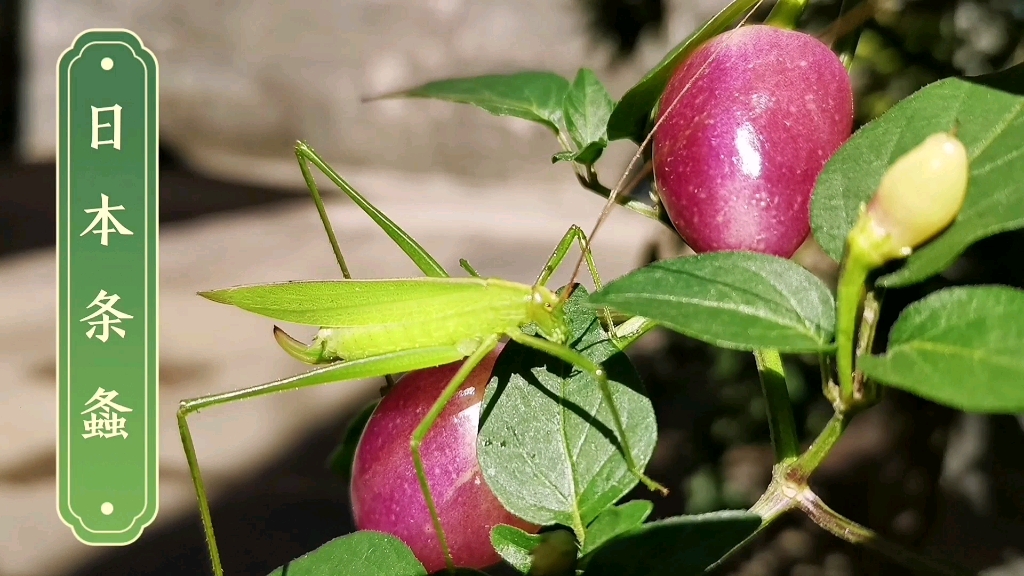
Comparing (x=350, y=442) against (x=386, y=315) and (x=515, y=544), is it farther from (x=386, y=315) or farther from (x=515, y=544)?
(x=515, y=544)

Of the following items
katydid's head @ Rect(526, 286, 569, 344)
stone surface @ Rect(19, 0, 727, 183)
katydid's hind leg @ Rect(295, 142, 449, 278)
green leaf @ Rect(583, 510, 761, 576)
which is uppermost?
stone surface @ Rect(19, 0, 727, 183)

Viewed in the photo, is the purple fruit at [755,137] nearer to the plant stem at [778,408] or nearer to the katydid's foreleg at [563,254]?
the plant stem at [778,408]

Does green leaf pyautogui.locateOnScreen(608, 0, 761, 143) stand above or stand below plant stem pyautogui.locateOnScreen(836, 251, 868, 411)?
above

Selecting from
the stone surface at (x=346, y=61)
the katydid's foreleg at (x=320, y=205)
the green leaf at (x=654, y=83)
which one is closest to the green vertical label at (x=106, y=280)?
the katydid's foreleg at (x=320, y=205)

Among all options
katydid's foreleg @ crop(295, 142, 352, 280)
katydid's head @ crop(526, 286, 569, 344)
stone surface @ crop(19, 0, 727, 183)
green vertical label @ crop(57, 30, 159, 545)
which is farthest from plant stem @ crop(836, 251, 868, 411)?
stone surface @ crop(19, 0, 727, 183)

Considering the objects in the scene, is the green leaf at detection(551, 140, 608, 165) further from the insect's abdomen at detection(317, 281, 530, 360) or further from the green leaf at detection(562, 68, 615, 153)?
the insect's abdomen at detection(317, 281, 530, 360)

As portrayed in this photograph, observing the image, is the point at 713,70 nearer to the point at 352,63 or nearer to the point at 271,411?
the point at 271,411

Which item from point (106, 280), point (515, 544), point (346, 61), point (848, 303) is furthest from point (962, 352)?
point (346, 61)
